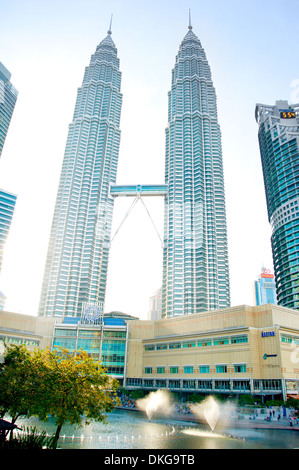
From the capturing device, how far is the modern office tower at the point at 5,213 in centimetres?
19106

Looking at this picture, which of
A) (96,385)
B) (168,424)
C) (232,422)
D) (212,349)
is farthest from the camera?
(212,349)

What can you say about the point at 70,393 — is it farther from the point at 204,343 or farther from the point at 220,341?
the point at 204,343

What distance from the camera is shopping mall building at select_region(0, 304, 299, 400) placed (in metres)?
79.8

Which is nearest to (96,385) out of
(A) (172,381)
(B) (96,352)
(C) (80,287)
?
(A) (172,381)

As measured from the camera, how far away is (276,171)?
7288 inches

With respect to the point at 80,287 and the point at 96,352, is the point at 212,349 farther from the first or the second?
the point at 80,287

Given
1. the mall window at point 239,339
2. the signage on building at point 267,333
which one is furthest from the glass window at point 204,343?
the signage on building at point 267,333

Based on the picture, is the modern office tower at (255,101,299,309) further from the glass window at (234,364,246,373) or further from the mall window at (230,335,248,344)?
the glass window at (234,364,246,373)

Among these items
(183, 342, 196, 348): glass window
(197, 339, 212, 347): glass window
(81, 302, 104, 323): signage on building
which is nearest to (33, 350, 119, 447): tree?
(197, 339, 212, 347): glass window

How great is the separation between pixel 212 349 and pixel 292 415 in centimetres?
3264

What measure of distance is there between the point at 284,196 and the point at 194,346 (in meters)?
115

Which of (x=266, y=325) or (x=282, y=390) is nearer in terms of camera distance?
(x=282, y=390)

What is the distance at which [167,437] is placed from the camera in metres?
40.7
